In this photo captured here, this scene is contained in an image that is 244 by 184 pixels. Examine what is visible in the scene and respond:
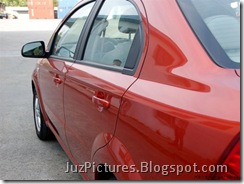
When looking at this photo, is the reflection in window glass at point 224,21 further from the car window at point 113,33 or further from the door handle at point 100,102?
the door handle at point 100,102

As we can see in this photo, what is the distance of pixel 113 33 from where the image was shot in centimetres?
230

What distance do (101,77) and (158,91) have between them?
60cm

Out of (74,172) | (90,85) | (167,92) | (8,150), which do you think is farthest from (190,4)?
(8,150)

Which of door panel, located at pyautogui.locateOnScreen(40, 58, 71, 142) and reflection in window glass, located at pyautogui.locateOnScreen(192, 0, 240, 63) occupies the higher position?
reflection in window glass, located at pyautogui.locateOnScreen(192, 0, 240, 63)

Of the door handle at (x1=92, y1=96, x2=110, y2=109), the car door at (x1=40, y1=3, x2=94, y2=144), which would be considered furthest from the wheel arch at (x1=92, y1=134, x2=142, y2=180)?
the car door at (x1=40, y1=3, x2=94, y2=144)

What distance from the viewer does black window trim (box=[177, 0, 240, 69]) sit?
1426mm

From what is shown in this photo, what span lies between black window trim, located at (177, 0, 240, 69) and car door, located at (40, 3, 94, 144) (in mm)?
1185

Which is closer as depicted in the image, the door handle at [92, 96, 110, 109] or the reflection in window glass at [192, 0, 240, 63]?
the reflection in window glass at [192, 0, 240, 63]

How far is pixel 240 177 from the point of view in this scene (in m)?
1.15

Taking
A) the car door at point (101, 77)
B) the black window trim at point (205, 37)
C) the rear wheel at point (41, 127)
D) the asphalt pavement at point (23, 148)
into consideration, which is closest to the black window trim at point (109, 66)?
the car door at point (101, 77)

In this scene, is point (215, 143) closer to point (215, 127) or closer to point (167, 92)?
point (215, 127)

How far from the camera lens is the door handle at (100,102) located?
5.92 feet

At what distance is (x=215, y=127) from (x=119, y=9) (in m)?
1.32

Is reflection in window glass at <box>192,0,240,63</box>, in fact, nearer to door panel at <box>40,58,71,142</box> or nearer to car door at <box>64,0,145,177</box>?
car door at <box>64,0,145,177</box>
